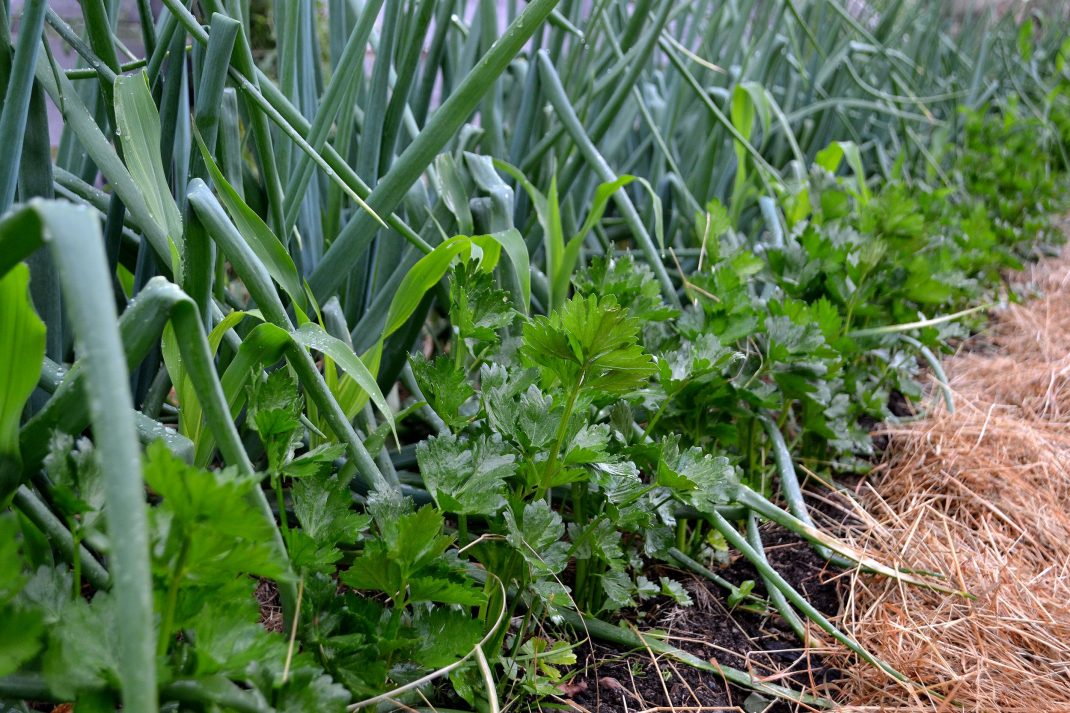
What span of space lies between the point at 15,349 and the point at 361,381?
9.4 inches

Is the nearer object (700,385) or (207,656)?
(207,656)

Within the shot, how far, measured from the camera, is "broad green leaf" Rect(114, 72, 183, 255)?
68 cm

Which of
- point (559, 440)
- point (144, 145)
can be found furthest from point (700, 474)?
point (144, 145)

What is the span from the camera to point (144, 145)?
0.71 metres


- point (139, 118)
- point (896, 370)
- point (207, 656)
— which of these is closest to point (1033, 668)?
point (896, 370)

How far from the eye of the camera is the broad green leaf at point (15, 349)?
18.8 inches

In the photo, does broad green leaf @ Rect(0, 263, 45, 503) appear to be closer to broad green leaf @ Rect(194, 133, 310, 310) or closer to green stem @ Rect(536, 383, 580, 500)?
broad green leaf @ Rect(194, 133, 310, 310)

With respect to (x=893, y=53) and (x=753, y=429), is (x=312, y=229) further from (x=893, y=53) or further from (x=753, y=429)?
(x=893, y=53)

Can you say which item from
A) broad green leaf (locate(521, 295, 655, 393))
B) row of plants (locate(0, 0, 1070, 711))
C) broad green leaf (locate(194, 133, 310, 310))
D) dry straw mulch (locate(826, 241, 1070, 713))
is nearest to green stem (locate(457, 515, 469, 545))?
row of plants (locate(0, 0, 1070, 711))

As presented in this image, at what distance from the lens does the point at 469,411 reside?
2.77 feet

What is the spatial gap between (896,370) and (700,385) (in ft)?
1.83

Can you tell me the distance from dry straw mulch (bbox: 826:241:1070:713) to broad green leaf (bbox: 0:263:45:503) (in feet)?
2.52

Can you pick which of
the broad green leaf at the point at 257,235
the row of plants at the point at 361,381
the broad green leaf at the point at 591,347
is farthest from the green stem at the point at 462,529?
the broad green leaf at the point at 257,235

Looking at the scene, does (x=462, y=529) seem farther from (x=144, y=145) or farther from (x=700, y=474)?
(x=144, y=145)
